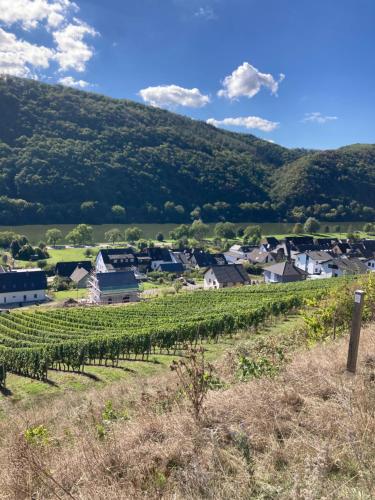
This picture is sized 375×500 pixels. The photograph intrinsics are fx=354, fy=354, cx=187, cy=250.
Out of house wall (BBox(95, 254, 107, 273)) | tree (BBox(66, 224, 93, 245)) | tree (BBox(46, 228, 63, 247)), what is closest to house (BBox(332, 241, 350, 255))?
house wall (BBox(95, 254, 107, 273))

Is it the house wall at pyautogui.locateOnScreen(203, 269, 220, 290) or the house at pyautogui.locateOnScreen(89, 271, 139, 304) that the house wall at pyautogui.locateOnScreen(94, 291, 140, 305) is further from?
the house wall at pyautogui.locateOnScreen(203, 269, 220, 290)

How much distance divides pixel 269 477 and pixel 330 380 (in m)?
1.87

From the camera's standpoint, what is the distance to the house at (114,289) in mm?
42188

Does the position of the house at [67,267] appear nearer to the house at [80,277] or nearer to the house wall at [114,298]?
the house at [80,277]

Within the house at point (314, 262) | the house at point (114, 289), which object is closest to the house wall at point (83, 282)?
the house at point (114, 289)

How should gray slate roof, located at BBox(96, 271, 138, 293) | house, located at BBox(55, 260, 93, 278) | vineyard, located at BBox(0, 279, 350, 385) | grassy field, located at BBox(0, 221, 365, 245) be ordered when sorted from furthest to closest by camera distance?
grassy field, located at BBox(0, 221, 365, 245), house, located at BBox(55, 260, 93, 278), gray slate roof, located at BBox(96, 271, 138, 293), vineyard, located at BBox(0, 279, 350, 385)

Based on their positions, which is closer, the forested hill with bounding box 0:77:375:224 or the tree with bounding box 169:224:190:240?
the tree with bounding box 169:224:190:240

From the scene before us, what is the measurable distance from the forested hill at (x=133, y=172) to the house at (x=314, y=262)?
60942 millimetres

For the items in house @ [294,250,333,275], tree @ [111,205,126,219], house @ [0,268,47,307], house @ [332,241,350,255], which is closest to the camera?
house @ [0,268,47,307]

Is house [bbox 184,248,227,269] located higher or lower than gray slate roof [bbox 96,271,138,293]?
higher

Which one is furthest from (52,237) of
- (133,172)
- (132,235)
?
(133,172)

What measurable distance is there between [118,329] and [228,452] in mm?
22732

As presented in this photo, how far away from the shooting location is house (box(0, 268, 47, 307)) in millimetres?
41094

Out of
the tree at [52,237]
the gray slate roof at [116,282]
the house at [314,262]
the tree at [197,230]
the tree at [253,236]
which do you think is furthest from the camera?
the tree at [197,230]
